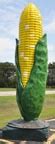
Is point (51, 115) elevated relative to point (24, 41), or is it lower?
lower

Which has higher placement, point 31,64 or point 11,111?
point 31,64

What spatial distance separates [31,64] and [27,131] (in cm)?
200

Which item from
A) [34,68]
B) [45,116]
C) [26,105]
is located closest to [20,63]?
[34,68]

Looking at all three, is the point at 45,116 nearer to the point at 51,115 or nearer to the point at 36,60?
the point at 51,115

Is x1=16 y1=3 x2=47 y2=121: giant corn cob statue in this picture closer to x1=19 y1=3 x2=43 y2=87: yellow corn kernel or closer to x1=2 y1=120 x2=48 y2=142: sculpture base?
x1=19 y1=3 x2=43 y2=87: yellow corn kernel

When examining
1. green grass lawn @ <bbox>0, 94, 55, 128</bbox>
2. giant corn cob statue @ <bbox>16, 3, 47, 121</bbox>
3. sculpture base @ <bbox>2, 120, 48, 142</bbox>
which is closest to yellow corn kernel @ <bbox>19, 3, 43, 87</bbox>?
giant corn cob statue @ <bbox>16, 3, 47, 121</bbox>

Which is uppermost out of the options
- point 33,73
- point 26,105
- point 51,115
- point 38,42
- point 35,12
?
point 35,12

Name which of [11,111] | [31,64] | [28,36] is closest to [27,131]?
[31,64]

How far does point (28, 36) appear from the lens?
12.2m

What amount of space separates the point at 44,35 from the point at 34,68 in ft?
3.52

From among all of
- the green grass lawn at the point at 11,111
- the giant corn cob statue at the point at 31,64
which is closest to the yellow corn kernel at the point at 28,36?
the giant corn cob statue at the point at 31,64

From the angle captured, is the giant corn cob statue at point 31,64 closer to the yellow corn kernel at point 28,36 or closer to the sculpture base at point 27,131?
the yellow corn kernel at point 28,36

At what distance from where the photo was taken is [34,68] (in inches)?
472

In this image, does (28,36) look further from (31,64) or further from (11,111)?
(11,111)
